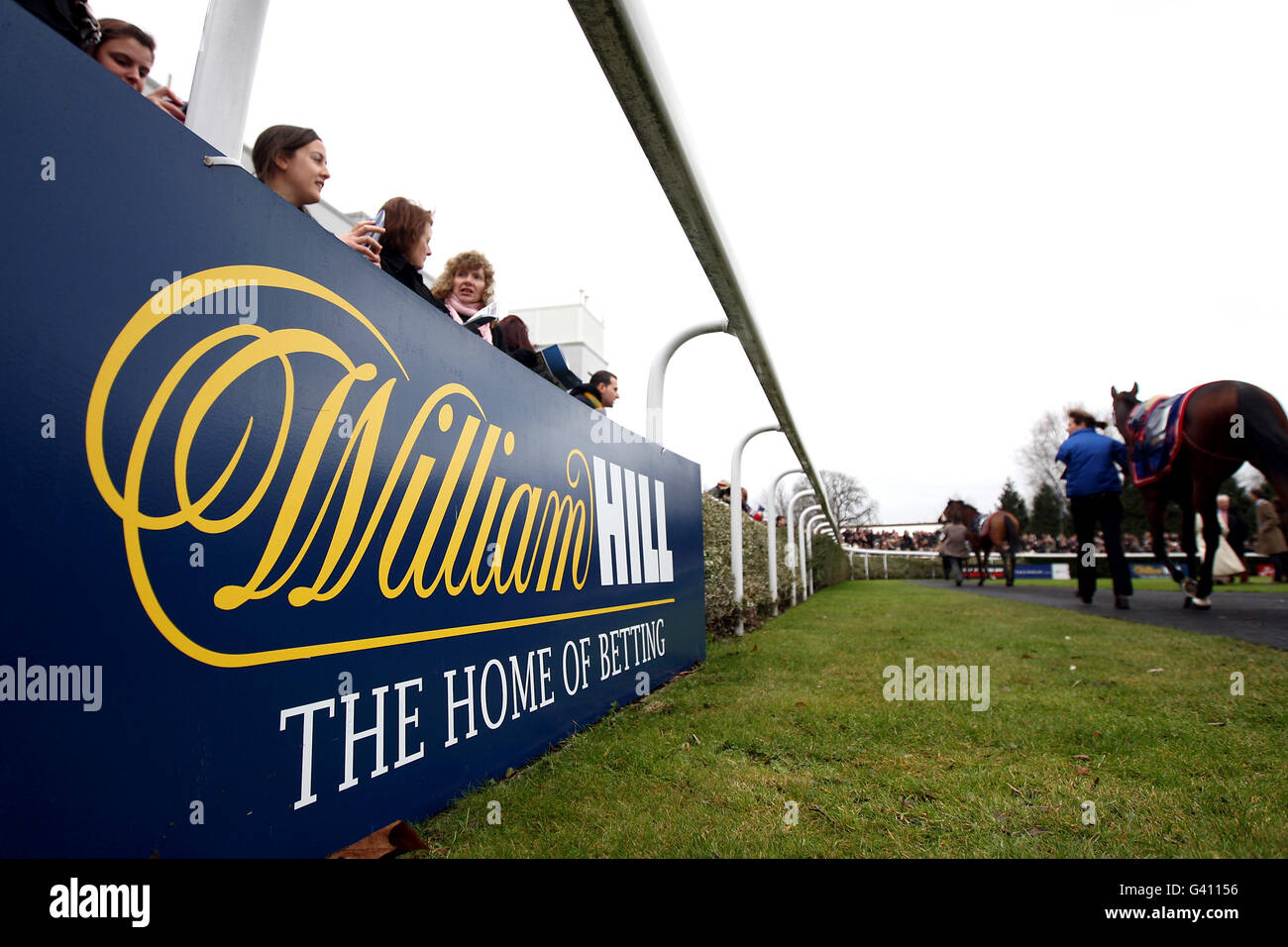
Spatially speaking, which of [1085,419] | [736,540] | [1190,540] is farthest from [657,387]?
[1085,419]

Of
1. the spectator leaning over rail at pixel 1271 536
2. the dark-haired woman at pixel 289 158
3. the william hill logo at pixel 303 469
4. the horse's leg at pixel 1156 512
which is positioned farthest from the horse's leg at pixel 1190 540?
the spectator leaning over rail at pixel 1271 536

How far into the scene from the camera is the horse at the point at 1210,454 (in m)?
6.29

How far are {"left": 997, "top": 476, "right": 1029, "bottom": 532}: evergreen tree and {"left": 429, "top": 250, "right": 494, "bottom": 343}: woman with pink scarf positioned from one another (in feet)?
224

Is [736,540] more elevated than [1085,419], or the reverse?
[1085,419]

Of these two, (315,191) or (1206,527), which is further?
(1206,527)

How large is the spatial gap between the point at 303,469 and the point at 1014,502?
2964 inches

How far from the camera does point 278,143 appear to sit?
2465 mm

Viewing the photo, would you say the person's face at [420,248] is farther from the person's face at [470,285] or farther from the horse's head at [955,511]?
the horse's head at [955,511]

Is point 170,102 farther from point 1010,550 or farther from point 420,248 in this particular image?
point 1010,550

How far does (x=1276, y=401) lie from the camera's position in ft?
20.8

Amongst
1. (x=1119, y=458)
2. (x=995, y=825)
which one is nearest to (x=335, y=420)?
(x=995, y=825)
